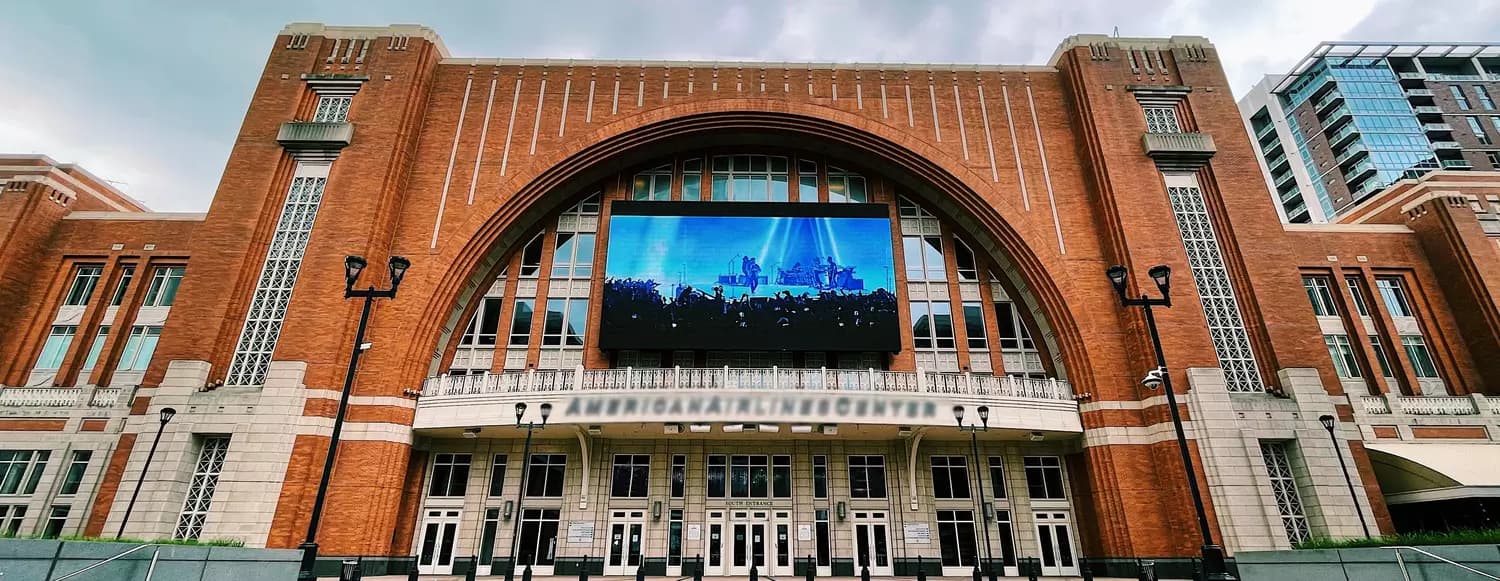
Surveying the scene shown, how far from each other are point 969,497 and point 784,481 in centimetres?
701

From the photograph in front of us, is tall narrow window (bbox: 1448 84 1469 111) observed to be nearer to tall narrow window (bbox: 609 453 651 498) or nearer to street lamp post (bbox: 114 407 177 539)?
tall narrow window (bbox: 609 453 651 498)

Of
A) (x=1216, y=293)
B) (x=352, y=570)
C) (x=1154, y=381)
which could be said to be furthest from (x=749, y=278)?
(x=1216, y=293)

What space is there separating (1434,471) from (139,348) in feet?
154

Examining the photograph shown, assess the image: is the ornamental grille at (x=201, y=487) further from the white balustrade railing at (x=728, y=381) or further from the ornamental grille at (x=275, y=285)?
the white balustrade railing at (x=728, y=381)

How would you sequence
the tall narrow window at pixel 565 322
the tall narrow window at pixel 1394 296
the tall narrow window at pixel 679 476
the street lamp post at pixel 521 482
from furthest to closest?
the tall narrow window at pixel 1394 296, the tall narrow window at pixel 565 322, the tall narrow window at pixel 679 476, the street lamp post at pixel 521 482

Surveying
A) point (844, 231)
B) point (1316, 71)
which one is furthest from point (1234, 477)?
point (1316, 71)

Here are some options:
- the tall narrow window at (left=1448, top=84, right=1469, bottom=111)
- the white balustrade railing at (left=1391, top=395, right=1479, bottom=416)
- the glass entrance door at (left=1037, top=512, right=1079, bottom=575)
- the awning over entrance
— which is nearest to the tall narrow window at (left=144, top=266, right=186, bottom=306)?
the glass entrance door at (left=1037, top=512, right=1079, bottom=575)

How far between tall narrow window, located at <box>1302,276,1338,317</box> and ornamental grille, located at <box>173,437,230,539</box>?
42130 mm

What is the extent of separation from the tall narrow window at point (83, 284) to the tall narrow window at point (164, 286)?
217 cm

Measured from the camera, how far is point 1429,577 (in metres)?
10.4

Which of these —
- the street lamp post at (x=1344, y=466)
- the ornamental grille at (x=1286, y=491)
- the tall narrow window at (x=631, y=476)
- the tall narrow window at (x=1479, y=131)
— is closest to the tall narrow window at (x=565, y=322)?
the tall narrow window at (x=631, y=476)

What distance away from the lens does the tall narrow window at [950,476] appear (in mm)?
23844

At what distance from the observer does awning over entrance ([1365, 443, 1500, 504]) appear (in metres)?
19.6

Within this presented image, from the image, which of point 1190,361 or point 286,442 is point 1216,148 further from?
point 286,442
